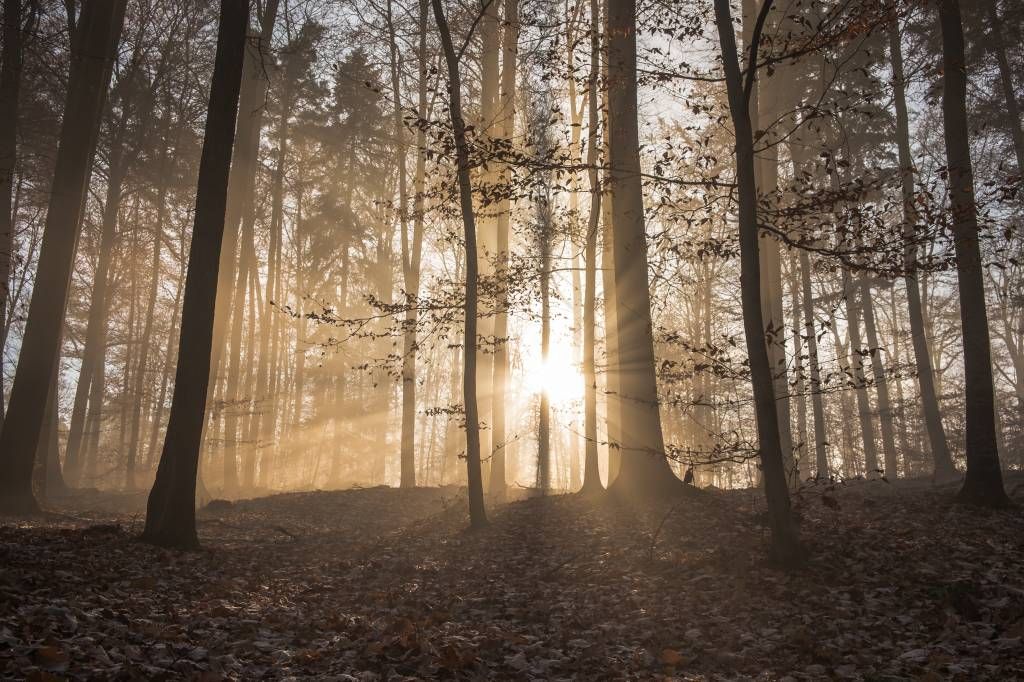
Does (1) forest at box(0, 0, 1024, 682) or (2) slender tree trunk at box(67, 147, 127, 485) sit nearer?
(1) forest at box(0, 0, 1024, 682)

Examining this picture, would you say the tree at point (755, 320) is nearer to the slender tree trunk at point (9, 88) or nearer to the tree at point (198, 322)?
the tree at point (198, 322)

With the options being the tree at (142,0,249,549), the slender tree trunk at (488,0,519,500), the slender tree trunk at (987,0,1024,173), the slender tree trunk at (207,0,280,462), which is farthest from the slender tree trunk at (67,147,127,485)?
the slender tree trunk at (987,0,1024,173)

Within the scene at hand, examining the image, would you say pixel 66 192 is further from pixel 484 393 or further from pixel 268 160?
pixel 268 160

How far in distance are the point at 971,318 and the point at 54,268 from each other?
15.3 m

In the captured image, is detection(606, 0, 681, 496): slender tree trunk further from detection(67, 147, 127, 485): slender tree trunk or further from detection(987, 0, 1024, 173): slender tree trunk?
detection(67, 147, 127, 485): slender tree trunk

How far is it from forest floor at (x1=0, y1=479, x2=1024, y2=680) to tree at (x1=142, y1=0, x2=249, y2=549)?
22.1 inches

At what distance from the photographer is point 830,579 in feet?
21.1

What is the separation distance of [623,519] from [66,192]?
458 inches

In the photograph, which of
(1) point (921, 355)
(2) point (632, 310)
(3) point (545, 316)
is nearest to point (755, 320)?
(2) point (632, 310)

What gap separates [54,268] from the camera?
11781mm

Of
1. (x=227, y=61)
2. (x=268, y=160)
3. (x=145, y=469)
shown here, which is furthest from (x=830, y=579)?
(x=145, y=469)

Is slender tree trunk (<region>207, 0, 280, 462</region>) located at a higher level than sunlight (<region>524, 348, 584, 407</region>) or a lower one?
higher

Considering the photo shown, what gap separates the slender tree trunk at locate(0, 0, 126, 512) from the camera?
36.1 feet

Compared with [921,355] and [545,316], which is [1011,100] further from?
[545,316]
